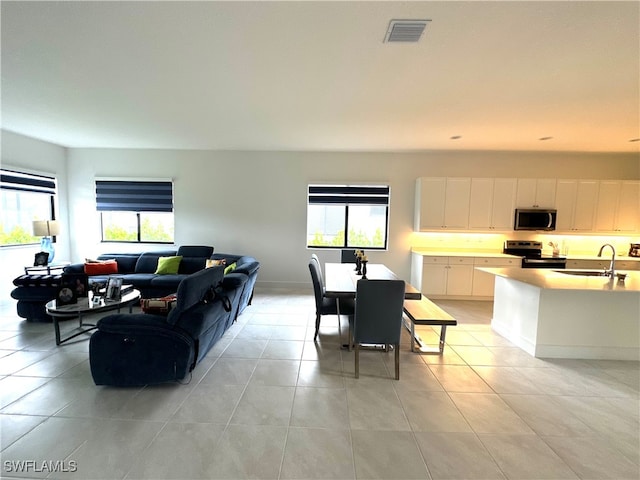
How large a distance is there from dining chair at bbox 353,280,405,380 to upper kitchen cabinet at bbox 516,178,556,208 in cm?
424

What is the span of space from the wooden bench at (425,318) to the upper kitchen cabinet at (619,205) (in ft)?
14.8

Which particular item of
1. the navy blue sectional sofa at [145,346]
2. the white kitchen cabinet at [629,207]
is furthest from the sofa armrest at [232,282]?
the white kitchen cabinet at [629,207]

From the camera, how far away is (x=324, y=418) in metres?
2.01

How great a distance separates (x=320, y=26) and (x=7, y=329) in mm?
5010

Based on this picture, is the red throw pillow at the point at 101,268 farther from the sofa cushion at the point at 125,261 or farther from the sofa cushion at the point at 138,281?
the sofa cushion at the point at 138,281

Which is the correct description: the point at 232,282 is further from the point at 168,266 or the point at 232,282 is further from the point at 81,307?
the point at 168,266

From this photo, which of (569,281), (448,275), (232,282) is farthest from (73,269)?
(569,281)

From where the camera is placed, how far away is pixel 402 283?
7.93 feet

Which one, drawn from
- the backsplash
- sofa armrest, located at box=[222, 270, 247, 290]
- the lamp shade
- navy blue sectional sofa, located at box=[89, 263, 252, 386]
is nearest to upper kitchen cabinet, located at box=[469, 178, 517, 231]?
the backsplash

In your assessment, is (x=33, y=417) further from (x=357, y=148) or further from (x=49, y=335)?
(x=357, y=148)

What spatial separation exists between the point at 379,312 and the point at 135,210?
564 centimetres

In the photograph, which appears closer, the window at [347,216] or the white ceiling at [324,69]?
the white ceiling at [324,69]

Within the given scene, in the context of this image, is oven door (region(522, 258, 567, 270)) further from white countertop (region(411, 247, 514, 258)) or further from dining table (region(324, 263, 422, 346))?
dining table (region(324, 263, 422, 346))

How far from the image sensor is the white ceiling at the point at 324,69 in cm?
181
